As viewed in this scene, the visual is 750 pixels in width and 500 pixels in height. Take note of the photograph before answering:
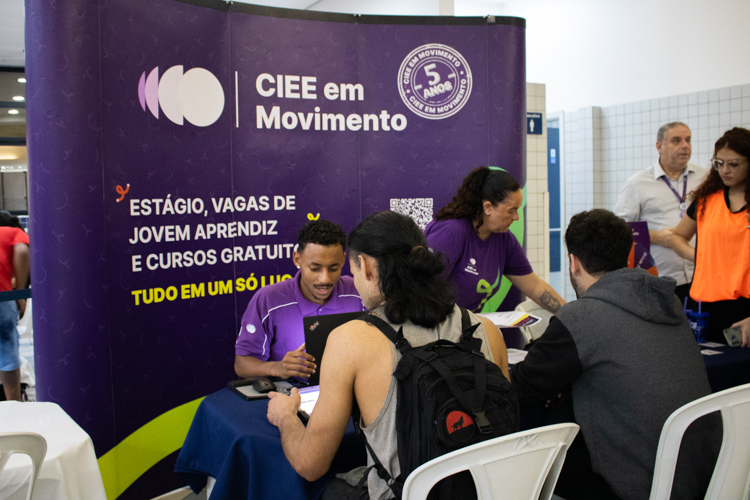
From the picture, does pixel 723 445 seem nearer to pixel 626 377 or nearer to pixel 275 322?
pixel 626 377

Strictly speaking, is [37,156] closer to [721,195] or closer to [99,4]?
[99,4]

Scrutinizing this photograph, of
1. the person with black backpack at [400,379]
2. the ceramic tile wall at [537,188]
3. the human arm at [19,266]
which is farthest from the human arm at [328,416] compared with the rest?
the ceramic tile wall at [537,188]

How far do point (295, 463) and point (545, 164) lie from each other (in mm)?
4192

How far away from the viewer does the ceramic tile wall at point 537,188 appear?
198 inches

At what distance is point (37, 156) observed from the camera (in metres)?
2.55

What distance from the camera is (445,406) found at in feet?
4.33

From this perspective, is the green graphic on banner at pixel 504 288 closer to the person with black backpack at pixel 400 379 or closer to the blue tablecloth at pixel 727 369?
the blue tablecloth at pixel 727 369

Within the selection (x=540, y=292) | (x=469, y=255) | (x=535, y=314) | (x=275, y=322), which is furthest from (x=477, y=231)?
(x=275, y=322)

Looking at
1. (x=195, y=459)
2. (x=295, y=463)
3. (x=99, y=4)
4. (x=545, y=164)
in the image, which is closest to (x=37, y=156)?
(x=99, y=4)

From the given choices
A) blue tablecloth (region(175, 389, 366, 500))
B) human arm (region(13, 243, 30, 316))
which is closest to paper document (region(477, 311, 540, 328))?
blue tablecloth (region(175, 389, 366, 500))

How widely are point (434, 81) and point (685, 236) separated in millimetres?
1738

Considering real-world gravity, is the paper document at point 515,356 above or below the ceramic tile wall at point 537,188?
below

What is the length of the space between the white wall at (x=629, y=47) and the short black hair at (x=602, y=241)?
429 centimetres

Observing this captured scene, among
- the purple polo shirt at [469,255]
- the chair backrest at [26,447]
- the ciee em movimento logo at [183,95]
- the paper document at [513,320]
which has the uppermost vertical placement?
the ciee em movimento logo at [183,95]
